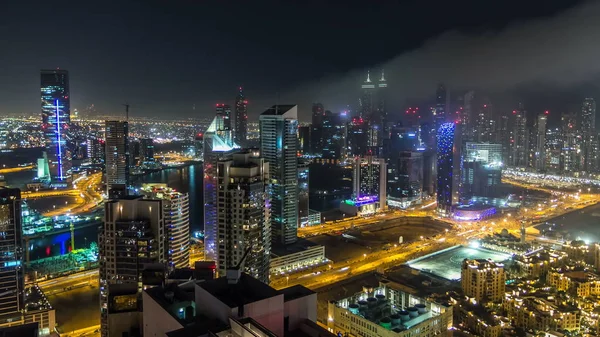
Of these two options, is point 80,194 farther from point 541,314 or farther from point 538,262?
point 541,314

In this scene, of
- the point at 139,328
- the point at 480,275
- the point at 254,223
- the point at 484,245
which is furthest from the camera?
the point at 484,245

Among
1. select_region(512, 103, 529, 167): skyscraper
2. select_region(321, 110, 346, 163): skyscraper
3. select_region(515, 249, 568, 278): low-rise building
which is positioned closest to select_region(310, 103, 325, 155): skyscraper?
select_region(321, 110, 346, 163): skyscraper

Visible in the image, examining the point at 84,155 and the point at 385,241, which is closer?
the point at 385,241

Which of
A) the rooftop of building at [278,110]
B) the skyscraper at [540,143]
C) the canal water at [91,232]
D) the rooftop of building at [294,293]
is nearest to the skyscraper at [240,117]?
the canal water at [91,232]

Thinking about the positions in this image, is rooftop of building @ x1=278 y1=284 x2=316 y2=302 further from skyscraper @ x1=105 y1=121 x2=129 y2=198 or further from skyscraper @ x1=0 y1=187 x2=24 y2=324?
skyscraper @ x1=105 y1=121 x2=129 y2=198

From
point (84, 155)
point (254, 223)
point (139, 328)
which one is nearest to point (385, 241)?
Result: point (254, 223)

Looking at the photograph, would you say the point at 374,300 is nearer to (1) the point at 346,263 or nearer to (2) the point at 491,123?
(1) the point at 346,263
